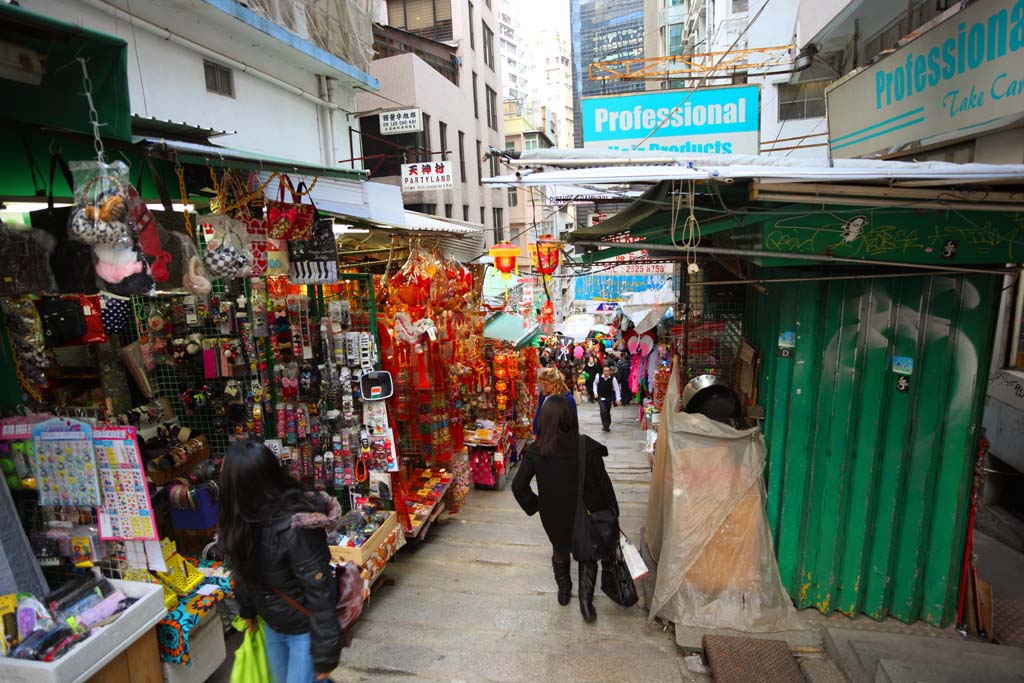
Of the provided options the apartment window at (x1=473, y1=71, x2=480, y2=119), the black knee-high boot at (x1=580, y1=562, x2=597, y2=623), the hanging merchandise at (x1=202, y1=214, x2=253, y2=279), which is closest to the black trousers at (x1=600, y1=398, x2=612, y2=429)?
the black knee-high boot at (x1=580, y1=562, x2=597, y2=623)

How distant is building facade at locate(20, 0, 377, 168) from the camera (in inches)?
285

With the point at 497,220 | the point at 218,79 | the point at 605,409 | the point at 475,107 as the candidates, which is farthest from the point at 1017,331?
the point at 497,220

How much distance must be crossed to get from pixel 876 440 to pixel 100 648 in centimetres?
527

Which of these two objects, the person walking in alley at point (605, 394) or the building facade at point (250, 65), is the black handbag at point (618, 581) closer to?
the person walking in alley at point (605, 394)

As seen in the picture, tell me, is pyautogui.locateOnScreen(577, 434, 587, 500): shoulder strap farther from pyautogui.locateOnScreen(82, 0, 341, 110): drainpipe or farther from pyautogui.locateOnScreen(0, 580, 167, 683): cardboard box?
pyautogui.locateOnScreen(82, 0, 341, 110): drainpipe

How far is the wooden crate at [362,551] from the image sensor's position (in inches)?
169

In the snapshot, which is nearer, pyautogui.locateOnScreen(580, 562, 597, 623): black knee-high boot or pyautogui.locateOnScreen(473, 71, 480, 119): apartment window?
pyautogui.locateOnScreen(580, 562, 597, 623): black knee-high boot

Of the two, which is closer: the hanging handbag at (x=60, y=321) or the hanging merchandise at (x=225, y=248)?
the hanging merchandise at (x=225, y=248)

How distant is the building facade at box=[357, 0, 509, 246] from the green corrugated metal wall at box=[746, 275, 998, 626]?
13.2 metres

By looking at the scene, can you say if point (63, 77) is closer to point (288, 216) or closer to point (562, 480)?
point (288, 216)

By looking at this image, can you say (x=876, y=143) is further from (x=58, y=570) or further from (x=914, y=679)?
(x=58, y=570)

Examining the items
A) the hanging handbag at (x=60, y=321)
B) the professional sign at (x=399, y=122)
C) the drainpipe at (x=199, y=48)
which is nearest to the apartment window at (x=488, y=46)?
the professional sign at (x=399, y=122)

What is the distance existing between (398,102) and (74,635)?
18590 millimetres

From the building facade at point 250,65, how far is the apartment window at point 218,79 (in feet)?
0.05
